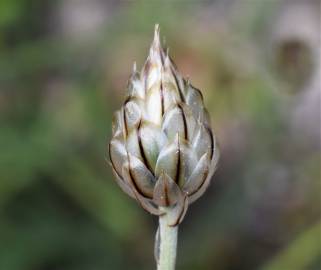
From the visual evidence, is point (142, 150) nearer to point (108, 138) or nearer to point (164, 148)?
point (164, 148)

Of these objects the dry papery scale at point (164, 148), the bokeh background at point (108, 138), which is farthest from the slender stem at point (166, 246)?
the bokeh background at point (108, 138)

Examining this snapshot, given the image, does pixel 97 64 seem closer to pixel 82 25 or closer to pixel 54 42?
pixel 54 42

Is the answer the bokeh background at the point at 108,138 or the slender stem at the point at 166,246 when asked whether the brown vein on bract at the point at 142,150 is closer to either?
the slender stem at the point at 166,246

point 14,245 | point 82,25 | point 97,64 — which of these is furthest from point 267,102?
point 82,25

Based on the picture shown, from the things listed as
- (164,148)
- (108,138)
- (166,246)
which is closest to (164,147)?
(164,148)

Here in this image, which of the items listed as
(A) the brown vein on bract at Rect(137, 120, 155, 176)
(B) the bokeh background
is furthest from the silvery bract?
(B) the bokeh background

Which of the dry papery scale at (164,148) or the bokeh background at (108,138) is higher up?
the dry papery scale at (164,148)
